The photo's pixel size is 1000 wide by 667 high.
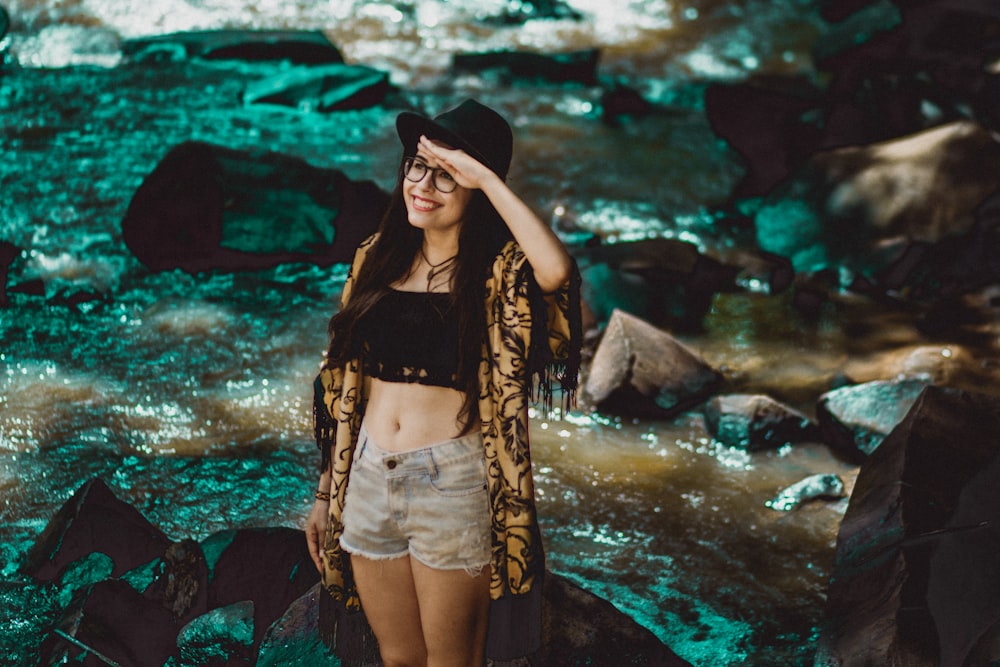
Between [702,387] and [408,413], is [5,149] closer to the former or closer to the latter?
[702,387]

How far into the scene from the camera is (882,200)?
765 cm

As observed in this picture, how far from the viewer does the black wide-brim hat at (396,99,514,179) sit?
108 inches

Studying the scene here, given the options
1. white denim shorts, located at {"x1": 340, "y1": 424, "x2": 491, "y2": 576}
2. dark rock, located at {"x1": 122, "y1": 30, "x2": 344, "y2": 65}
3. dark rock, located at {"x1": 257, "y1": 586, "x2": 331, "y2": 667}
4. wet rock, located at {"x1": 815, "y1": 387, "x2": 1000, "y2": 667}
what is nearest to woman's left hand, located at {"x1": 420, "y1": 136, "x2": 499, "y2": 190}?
white denim shorts, located at {"x1": 340, "y1": 424, "x2": 491, "y2": 576}

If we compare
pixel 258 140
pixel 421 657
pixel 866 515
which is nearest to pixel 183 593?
pixel 421 657

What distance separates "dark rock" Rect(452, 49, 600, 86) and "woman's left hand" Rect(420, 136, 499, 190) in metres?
8.08

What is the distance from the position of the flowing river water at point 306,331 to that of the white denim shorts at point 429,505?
174 centimetres

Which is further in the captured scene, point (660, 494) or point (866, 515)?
point (660, 494)

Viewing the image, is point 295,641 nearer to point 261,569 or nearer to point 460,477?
point 261,569

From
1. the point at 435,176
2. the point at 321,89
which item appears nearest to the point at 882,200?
the point at 321,89

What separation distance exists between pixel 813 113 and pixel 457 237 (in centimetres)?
723

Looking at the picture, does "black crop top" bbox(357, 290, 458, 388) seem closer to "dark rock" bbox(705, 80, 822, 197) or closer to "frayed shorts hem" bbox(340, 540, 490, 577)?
"frayed shorts hem" bbox(340, 540, 490, 577)

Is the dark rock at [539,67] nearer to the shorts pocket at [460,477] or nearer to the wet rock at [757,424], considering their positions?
the wet rock at [757,424]

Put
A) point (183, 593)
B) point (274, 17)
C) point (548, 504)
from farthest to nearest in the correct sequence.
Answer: point (274, 17) → point (548, 504) → point (183, 593)

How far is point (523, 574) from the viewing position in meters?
2.81
